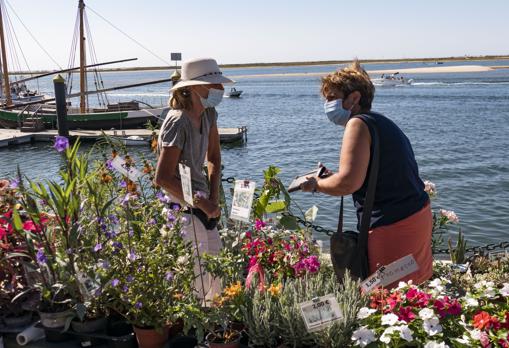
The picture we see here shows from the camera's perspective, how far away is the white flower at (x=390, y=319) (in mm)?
2053

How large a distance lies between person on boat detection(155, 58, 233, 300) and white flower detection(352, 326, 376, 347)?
0.93 meters

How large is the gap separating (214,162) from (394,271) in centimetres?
135

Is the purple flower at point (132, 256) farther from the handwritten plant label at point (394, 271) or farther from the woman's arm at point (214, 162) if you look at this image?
the handwritten plant label at point (394, 271)

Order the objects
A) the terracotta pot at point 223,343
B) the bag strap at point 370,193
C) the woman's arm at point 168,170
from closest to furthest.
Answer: the terracotta pot at point 223,343 < the bag strap at point 370,193 < the woman's arm at point 168,170

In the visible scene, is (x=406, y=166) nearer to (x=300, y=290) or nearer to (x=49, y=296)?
(x=300, y=290)

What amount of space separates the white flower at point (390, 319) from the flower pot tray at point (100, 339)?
1.17 m

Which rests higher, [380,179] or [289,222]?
[380,179]

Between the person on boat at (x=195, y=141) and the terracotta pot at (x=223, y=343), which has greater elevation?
the person on boat at (x=195, y=141)

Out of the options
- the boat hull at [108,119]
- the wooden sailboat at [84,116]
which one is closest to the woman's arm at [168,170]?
the wooden sailboat at [84,116]

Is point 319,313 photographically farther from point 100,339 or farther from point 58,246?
point 58,246

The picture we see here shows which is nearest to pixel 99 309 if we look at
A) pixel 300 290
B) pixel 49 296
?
pixel 49 296

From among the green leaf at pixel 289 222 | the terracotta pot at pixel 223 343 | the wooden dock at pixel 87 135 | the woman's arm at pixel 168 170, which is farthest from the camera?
the wooden dock at pixel 87 135

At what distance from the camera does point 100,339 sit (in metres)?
2.56

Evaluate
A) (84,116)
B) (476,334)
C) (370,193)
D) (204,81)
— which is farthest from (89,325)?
(84,116)
